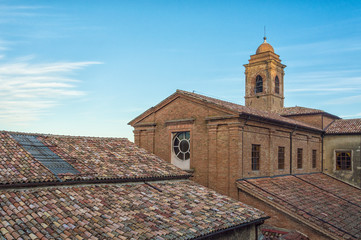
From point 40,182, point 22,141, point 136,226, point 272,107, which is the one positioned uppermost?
point 272,107

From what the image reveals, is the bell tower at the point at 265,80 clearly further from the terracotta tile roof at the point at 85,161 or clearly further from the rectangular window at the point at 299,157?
the terracotta tile roof at the point at 85,161

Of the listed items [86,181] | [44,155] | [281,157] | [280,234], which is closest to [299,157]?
[281,157]

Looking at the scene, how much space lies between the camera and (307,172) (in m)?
23.7

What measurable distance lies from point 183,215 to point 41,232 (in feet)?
14.4

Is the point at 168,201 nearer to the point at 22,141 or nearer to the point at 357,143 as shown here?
the point at 22,141

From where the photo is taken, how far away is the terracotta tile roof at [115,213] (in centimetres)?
826

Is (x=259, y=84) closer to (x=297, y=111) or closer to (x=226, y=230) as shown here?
(x=297, y=111)

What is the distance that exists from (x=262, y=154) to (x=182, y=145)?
177 inches

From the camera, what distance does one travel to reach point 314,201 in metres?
17.0

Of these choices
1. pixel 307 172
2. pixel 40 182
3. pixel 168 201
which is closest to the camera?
pixel 40 182

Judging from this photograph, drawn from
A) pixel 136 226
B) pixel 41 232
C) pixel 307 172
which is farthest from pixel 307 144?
pixel 41 232

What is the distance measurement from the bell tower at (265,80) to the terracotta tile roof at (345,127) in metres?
7.49

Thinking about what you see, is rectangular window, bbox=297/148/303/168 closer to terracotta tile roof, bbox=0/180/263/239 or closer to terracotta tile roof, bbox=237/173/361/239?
terracotta tile roof, bbox=237/173/361/239

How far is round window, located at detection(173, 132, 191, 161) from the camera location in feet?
61.4
